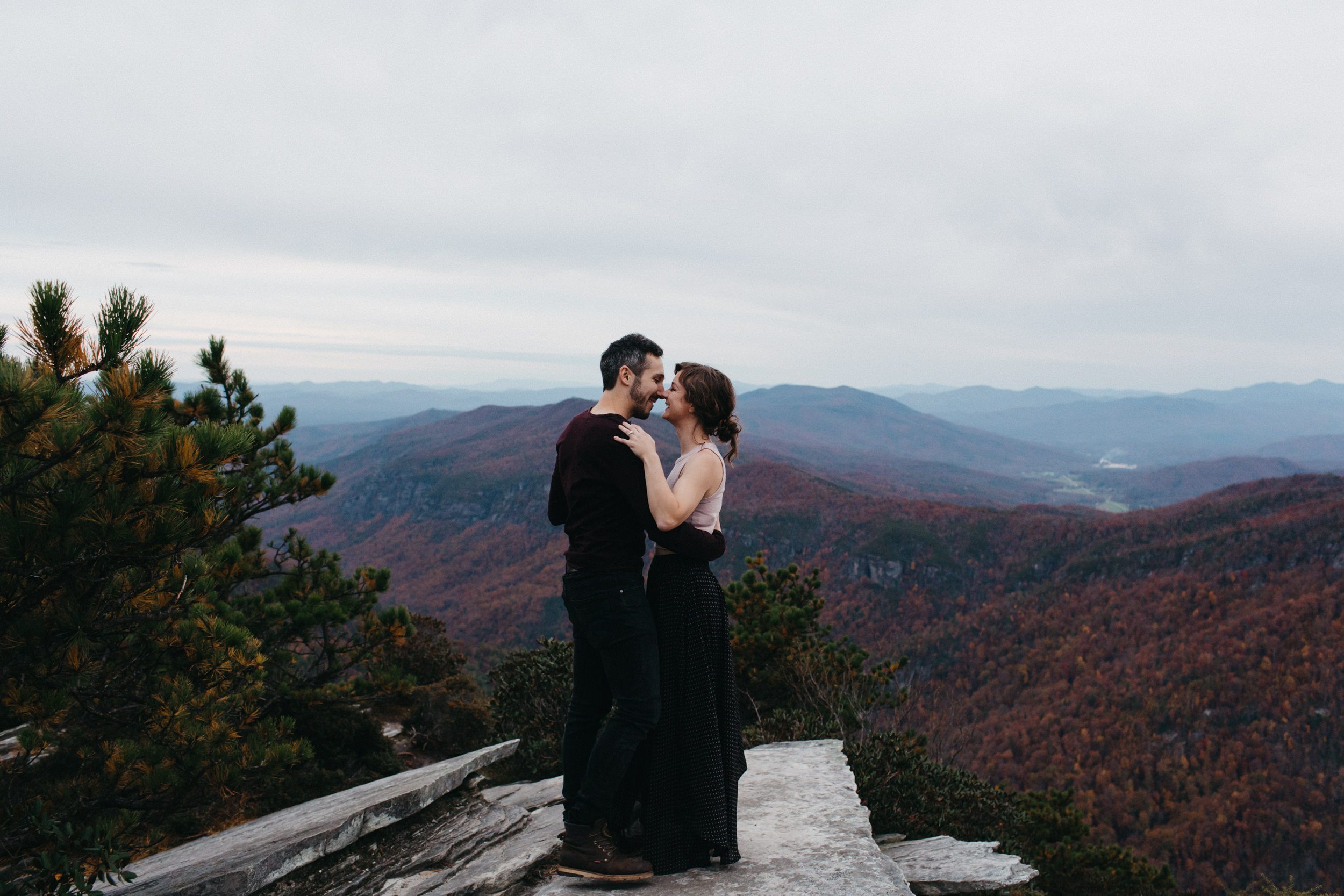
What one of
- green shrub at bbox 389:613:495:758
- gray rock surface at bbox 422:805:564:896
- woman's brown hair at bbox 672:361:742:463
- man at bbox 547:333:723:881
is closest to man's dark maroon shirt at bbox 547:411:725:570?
man at bbox 547:333:723:881

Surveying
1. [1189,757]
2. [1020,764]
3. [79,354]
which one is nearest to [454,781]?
[79,354]

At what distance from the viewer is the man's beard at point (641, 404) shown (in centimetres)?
335

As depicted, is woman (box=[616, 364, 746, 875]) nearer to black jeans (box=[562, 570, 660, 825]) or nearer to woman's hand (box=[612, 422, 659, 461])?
black jeans (box=[562, 570, 660, 825])

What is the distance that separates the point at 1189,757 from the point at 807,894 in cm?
5029

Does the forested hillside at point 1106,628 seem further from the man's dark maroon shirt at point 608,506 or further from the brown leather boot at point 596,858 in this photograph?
the man's dark maroon shirt at point 608,506

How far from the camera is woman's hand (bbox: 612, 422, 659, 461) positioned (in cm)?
318

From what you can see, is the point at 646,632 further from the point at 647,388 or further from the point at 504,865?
the point at 504,865

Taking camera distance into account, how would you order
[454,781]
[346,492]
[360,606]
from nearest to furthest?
[454,781] < [360,606] < [346,492]

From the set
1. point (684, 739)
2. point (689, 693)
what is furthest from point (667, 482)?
point (684, 739)

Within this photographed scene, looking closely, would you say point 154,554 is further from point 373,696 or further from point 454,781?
point 373,696

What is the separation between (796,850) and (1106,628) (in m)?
64.3

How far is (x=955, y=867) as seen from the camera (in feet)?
16.4

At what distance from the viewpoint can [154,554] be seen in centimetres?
352

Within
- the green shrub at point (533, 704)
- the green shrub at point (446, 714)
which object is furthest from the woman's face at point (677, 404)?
the green shrub at point (446, 714)
